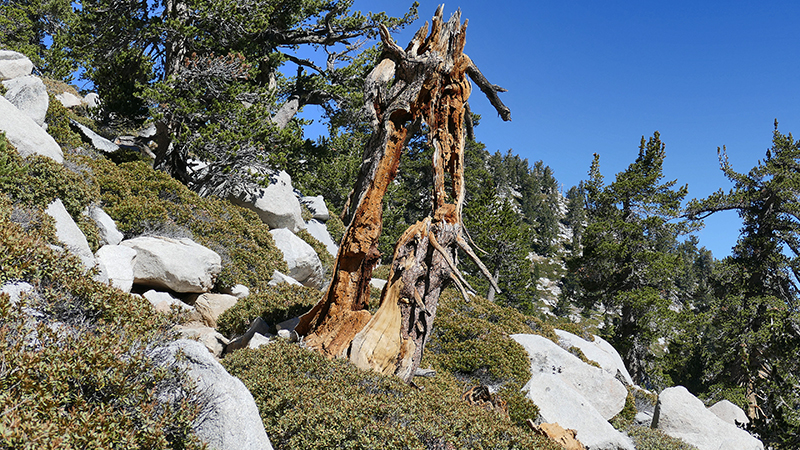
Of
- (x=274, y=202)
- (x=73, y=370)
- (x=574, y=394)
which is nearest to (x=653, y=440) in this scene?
(x=574, y=394)

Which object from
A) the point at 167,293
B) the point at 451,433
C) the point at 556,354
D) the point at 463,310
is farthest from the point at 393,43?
the point at 556,354

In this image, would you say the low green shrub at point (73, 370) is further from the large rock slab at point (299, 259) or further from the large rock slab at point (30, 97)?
the large rock slab at point (299, 259)

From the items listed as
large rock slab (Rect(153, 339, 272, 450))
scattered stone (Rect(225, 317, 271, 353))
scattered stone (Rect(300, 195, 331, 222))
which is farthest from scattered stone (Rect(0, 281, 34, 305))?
scattered stone (Rect(300, 195, 331, 222))

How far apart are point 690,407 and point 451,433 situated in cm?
1045

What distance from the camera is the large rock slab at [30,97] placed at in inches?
404

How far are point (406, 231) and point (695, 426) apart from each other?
10192 mm

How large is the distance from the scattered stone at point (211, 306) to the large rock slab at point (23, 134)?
413cm

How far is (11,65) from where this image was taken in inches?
551

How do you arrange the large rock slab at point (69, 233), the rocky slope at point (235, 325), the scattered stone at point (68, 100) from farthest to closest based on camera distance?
1. the scattered stone at point (68, 100)
2. the large rock slab at point (69, 233)
3. the rocky slope at point (235, 325)

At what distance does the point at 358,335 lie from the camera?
6.29 metres

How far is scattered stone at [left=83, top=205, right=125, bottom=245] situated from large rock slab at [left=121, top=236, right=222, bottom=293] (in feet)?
0.73

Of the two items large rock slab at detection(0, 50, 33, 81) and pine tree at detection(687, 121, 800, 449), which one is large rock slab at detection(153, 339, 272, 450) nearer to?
large rock slab at detection(0, 50, 33, 81)

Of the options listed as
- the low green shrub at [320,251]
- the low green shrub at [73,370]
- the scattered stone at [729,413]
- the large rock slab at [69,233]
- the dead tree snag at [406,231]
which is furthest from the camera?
the low green shrub at [320,251]

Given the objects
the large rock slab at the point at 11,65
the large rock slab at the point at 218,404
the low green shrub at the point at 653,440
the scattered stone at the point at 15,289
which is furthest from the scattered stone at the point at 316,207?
the large rock slab at the point at 218,404
